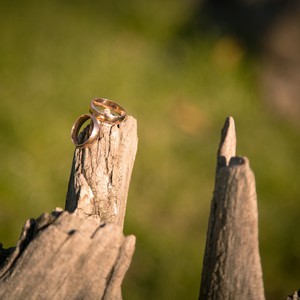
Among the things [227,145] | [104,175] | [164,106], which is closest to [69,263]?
[104,175]

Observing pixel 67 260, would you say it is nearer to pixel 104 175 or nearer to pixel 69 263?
pixel 69 263

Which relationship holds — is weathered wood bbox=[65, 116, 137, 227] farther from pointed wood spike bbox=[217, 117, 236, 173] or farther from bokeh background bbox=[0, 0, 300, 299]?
bokeh background bbox=[0, 0, 300, 299]

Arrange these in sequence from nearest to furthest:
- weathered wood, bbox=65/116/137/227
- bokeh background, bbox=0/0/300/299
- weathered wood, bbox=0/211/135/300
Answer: weathered wood, bbox=0/211/135/300 → weathered wood, bbox=65/116/137/227 → bokeh background, bbox=0/0/300/299

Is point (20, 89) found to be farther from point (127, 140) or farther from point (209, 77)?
point (127, 140)

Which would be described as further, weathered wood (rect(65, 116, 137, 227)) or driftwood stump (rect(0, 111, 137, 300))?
weathered wood (rect(65, 116, 137, 227))

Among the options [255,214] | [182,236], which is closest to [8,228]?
[182,236]

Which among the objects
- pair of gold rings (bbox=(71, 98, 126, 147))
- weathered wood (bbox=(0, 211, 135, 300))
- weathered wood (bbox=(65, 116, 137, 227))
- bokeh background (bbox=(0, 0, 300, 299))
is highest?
bokeh background (bbox=(0, 0, 300, 299))

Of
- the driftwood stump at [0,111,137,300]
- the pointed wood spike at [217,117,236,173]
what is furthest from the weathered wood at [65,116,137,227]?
the pointed wood spike at [217,117,236,173]

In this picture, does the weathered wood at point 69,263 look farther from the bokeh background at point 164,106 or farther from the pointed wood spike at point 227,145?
the bokeh background at point 164,106
